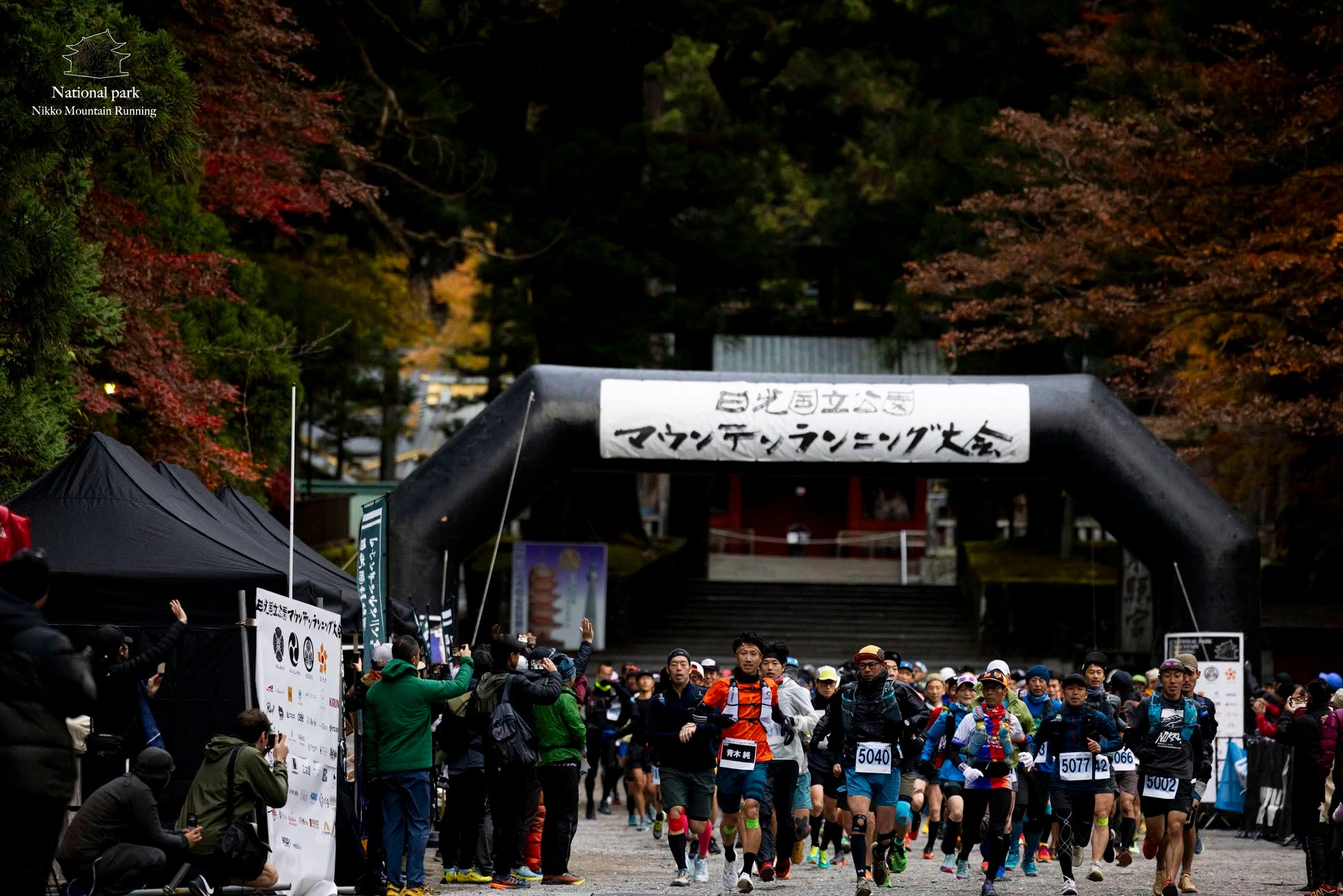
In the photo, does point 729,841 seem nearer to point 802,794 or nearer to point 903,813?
point 802,794

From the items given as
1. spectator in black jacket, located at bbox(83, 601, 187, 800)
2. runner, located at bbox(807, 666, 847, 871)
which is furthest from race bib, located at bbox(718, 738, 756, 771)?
spectator in black jacket, located at bbox(83, 601, 187, 800)

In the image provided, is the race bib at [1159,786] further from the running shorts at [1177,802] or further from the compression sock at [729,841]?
the compression sock at [729,841]

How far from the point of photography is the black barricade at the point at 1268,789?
1906cm

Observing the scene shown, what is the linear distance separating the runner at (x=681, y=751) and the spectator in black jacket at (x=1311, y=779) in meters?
4.73

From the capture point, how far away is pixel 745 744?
12.6m

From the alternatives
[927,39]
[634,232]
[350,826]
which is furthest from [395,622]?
[927,39]

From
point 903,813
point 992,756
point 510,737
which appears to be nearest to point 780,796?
point 992,756

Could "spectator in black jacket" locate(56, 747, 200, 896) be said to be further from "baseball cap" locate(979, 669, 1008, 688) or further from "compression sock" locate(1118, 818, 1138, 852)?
"compression sock" locate(1118, 818, 1138, 852)

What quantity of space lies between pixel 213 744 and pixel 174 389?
983cm

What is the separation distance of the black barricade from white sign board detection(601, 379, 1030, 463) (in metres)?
4.30

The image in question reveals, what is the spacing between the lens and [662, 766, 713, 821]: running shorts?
12.9 m

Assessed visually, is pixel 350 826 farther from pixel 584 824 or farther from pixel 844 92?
pixel 844 92

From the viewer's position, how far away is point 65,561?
1183cm

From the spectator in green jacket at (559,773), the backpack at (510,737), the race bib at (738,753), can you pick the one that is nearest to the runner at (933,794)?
the race bib at (738,753)
